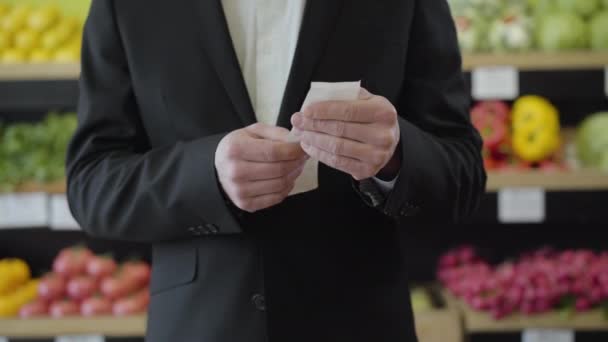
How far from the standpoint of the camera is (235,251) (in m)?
1.02

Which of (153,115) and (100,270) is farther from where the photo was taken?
(100,270)

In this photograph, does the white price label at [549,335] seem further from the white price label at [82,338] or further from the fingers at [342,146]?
the fingers at [342,146]

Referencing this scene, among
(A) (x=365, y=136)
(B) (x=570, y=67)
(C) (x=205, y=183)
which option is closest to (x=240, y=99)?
(C) (x=205, y=183)

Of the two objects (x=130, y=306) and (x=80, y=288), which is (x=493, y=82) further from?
(x=80, y=288)

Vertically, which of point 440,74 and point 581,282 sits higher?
point 440,74

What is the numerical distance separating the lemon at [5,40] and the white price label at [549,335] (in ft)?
6.12

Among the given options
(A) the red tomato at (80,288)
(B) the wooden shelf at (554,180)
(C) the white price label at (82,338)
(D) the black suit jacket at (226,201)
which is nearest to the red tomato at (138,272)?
(A) the red tomato at (80,288)

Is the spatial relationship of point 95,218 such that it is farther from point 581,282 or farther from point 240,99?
point 581,282

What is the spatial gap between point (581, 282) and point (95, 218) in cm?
176

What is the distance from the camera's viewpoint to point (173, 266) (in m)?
1.07

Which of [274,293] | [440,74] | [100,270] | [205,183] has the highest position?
[440,74]

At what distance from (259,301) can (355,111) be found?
0.32 meters

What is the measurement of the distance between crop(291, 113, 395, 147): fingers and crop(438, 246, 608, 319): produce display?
5.26 ft

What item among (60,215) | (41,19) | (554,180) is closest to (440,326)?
(554,180)
